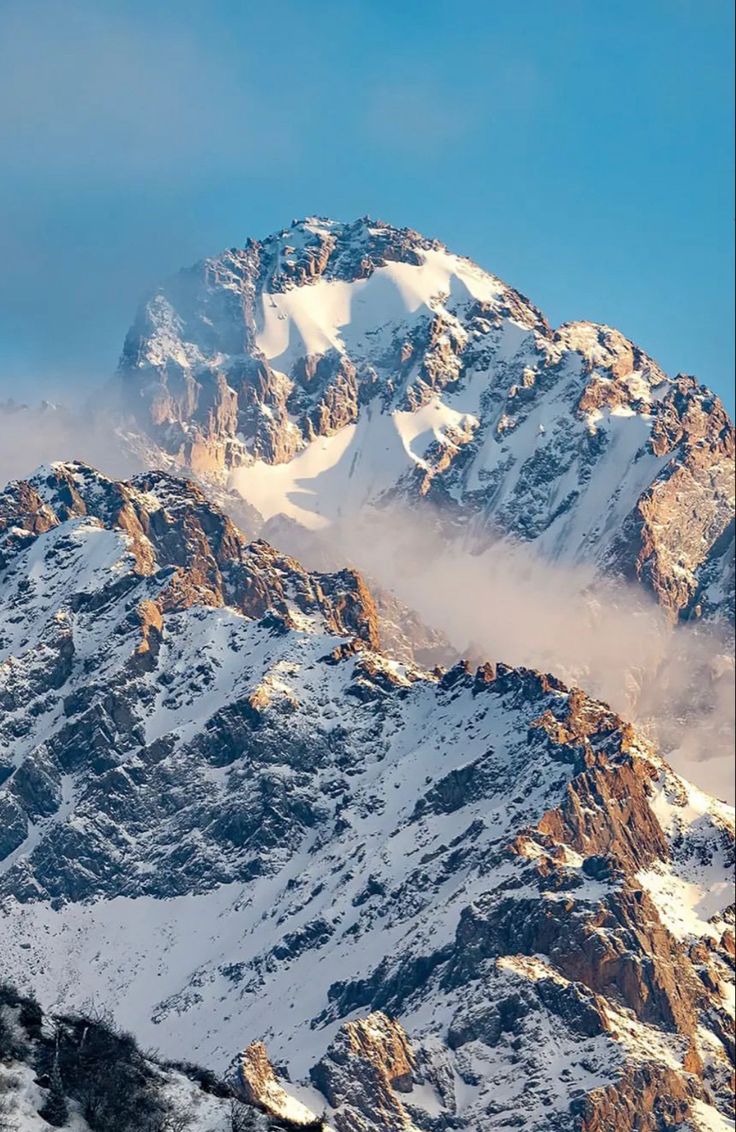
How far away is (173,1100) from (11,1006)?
12.4 meters

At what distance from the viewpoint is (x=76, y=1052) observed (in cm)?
16000

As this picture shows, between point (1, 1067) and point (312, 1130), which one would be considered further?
point (312, 1130)

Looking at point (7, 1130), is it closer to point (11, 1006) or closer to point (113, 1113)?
point (113, 1113)

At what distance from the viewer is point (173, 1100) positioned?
6206 inches

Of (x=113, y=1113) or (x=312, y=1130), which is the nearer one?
(x=113, y=1113)

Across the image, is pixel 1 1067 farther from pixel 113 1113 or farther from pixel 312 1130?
pixel 312 1130

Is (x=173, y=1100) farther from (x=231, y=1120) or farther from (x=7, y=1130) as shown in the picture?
(x=7, y=1130)

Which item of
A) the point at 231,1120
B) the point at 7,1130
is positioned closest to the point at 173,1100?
the point at 231,1120

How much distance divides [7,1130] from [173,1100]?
694 inches

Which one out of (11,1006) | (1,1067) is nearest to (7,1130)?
(1,1067)

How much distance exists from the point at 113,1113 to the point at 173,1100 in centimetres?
765

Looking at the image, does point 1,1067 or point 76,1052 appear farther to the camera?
point 76,1052

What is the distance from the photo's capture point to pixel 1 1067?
150375 millimetres

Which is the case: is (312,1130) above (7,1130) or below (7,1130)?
above
